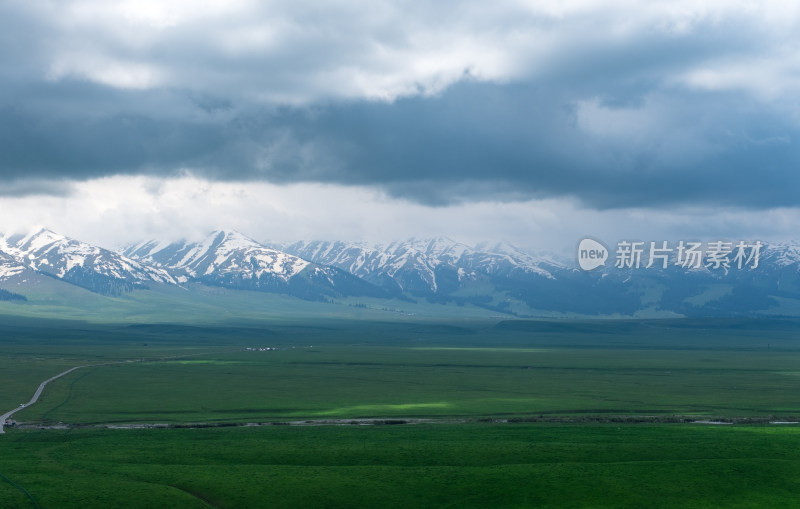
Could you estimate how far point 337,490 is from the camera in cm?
9350

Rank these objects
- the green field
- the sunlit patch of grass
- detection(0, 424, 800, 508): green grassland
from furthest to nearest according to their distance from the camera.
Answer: the sunlit patch of grass < the green field < detection(0, 424, 800, 508): green grassland

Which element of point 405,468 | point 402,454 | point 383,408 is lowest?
point 383,408

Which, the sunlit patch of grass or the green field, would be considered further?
the sunlit patch of grass

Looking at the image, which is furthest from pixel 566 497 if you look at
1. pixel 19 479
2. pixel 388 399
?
pixel 388 399

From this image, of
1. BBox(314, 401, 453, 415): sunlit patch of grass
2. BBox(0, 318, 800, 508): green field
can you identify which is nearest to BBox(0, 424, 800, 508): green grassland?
BBox(0, 318, 800, 508): green field

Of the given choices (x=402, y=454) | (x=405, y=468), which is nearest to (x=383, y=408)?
(x=402, y=454)

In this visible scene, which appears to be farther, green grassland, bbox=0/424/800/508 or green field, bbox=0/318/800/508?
green field, bbox=0/318/800/508

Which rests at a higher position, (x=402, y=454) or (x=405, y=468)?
(x=402, y=454)

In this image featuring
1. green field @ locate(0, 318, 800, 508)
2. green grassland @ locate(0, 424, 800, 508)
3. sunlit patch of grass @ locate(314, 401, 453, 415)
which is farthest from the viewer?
sunlit patch of grass @ locate(314, 401, 453, 415)

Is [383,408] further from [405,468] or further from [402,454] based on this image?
[405,468]

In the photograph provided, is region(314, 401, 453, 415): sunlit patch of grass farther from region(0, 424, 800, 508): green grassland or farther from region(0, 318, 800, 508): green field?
region(0, 424, 800, 508): green grassland

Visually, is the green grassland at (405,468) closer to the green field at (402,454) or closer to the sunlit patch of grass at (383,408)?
the green field at (402,454)

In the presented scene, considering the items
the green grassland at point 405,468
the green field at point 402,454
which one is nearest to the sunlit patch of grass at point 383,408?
the green field at point 402,454

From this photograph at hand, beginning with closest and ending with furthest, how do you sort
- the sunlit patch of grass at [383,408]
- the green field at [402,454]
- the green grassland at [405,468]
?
the green grassland at [405,468]
the green field at [402,454]
the sunlit patch of grass at [383,408]
